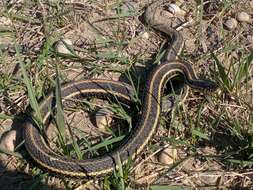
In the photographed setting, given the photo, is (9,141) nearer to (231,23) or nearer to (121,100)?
(121,100)

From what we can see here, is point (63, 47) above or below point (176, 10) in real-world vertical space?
below

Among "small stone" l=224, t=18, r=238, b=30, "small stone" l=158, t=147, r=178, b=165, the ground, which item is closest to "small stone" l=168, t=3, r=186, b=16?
the ground

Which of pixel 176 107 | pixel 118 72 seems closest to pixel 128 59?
pixel 118 72

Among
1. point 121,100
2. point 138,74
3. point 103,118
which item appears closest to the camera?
point 103,118

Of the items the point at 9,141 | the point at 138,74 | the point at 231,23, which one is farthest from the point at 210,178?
the point at 231,23

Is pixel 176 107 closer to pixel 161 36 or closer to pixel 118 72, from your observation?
pixel 118 72

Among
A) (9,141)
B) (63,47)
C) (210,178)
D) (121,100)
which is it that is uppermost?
(63,47)

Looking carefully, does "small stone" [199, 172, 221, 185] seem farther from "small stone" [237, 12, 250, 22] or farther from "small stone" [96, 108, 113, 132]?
"small stone" [237, 12, 250, 22]
